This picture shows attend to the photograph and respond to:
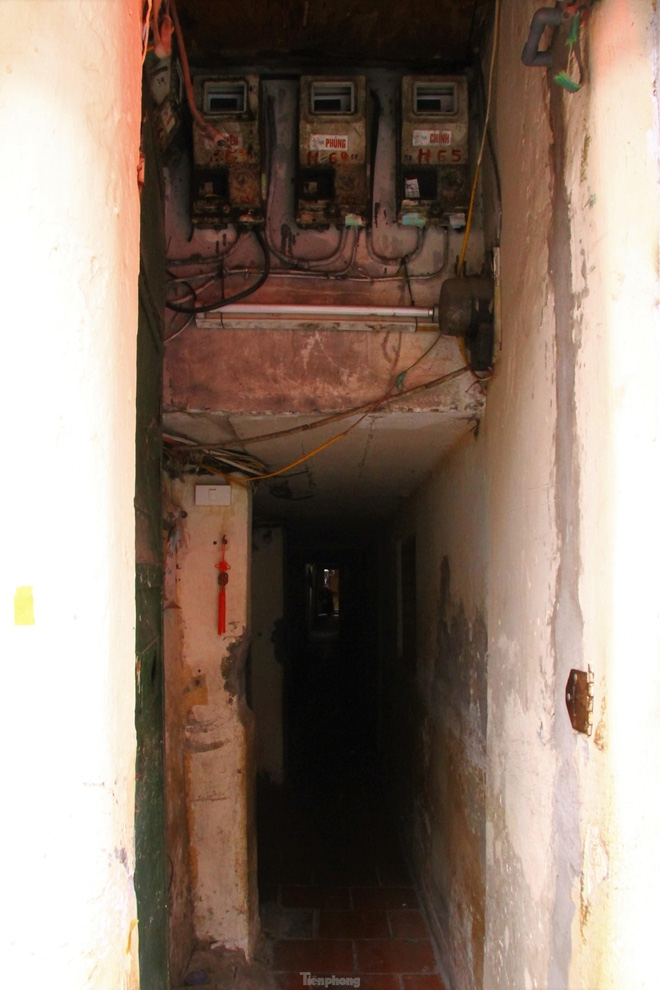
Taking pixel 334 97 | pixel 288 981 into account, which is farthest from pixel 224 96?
pixel 288 981

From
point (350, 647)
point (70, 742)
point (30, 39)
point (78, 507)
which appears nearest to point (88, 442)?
point (78, 507)

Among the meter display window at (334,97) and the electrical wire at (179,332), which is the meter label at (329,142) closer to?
the meter display window at (334,97)

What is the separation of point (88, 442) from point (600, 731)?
0.99m

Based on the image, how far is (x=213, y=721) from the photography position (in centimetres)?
289

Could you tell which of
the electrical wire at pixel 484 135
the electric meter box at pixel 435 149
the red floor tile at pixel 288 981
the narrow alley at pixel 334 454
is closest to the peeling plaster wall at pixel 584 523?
the narrow alley at pixel 334 454

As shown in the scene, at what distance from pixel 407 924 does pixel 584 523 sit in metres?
2.97

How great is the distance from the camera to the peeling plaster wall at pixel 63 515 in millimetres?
880

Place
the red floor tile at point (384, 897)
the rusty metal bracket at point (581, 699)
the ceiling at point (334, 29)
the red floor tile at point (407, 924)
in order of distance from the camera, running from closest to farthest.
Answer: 1. the rusty metal bracket at point (581, 699)
2. the ceiling at point (334, 29)
3. the red floor tile at point (407, 924)
4. the red floor tile at point (384, 897)

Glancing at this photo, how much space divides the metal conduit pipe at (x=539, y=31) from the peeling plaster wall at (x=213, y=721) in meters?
2.04

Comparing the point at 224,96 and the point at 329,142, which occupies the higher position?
the point at 224,96

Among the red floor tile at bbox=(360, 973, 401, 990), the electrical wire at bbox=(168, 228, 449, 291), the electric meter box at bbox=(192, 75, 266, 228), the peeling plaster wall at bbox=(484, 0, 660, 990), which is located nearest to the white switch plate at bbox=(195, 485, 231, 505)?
the electrical wire at bbox=(168, 228, 449, 291)

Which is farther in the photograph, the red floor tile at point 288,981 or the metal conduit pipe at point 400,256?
the red floor tile at point 288,981

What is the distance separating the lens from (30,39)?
0.96 metres

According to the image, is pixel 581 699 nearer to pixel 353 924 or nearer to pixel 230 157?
pixel 230 157
